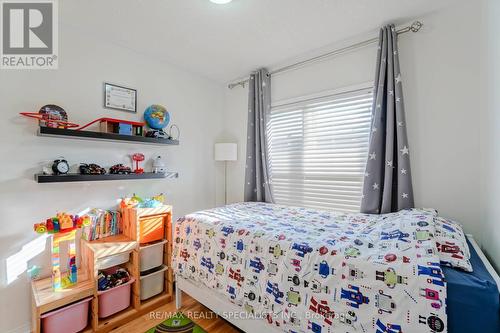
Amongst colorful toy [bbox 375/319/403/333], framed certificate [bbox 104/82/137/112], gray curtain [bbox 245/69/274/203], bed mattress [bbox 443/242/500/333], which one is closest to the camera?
bed mattress [bbox 443/242/500/333]

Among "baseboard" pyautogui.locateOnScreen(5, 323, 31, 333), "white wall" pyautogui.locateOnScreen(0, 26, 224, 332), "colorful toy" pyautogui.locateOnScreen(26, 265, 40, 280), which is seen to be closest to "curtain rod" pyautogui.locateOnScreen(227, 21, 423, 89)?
"white wall" pyautogui.locateOnScreen(0, 26, 224, 332)

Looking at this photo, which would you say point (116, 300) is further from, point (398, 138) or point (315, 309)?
point (398, 138)

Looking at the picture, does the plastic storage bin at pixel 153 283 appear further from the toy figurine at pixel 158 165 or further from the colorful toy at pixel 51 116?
the colorful toy at pixel 51 116

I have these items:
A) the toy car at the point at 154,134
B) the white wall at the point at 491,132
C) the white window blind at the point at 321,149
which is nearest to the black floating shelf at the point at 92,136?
the toy car at the point at 154,134

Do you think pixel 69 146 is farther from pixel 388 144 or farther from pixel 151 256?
pixel 388 144

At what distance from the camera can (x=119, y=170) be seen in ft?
6.72

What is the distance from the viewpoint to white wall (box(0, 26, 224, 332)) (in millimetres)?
1622

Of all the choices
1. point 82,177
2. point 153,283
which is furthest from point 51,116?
point 153,283

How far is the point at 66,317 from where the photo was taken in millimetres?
1588

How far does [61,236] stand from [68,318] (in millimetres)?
588

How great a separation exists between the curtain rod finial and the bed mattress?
1.90 m

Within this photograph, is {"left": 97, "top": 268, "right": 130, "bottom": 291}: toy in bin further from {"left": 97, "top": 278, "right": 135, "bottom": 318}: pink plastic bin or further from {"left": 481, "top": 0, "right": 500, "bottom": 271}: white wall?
{"left": 481, "top": 0, "right": 500, "bottom": 271}: white wall

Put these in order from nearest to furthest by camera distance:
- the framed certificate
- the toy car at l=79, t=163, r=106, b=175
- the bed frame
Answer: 1. the bed frame
2. the toy car at l=79, t=163, r=106, b=175
3. the framed certificate

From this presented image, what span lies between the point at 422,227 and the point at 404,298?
1.64ft
